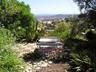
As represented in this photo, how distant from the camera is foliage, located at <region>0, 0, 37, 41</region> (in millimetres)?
20861

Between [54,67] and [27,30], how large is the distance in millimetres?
10829

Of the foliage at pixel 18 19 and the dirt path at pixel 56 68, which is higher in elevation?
the foliage at pixel 18 19

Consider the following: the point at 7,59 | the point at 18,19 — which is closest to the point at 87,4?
the point at 18,19

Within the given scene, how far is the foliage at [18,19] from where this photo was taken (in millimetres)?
20861

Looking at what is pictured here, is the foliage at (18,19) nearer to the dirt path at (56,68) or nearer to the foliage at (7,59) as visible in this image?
the dirt path at (56,68)

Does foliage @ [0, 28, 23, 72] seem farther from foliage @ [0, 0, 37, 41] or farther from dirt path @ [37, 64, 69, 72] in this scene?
foliage @ [0, 0, 37, 41]

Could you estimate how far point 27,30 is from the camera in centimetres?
2480

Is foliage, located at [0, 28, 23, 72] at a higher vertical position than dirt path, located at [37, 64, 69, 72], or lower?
higher

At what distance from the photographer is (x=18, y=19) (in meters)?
23.4

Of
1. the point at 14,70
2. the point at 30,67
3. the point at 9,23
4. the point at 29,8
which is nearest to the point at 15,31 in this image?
the point at 9,23

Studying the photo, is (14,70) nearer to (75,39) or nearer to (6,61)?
(6,61)

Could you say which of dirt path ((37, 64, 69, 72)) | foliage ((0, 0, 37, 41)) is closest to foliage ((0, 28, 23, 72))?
dirt path ((37, 64, 69, 72))

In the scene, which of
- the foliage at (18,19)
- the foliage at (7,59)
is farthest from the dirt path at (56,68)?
the foliage at (18,19)

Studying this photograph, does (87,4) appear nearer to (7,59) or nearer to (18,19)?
(18,19)
